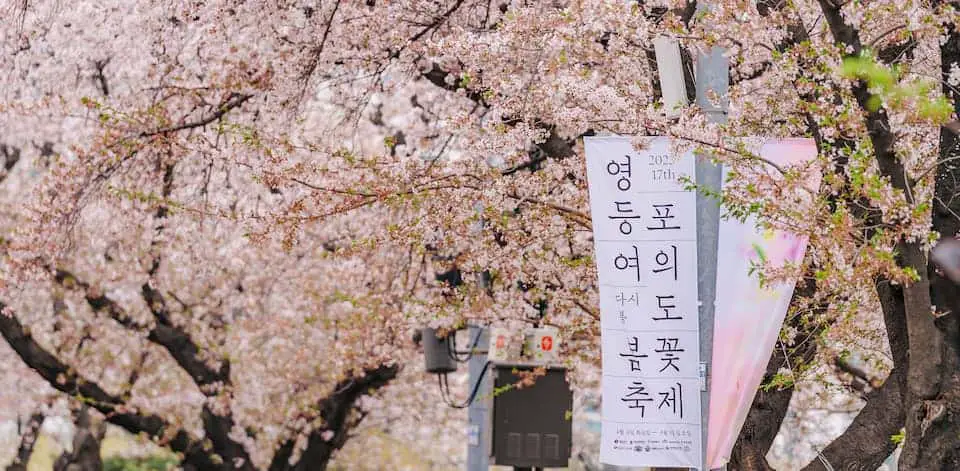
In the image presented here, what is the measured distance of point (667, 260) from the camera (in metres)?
7.09

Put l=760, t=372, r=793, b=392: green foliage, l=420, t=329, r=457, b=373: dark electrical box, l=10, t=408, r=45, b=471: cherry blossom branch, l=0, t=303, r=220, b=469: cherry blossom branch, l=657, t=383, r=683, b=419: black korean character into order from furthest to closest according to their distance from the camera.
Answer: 1. l=10, t=408, r=45, b=471: cherry blossom branch
2. l=0, t=303, r=220, b=469: cherry blossom branch
3. l=420, t=329, r=457, b=373: dark electrical box
4. l=760, t=372, r=793, b=392: green foliage
5. l=657, t=383, r=683, b=419: black korean character

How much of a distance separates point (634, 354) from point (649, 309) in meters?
0.24

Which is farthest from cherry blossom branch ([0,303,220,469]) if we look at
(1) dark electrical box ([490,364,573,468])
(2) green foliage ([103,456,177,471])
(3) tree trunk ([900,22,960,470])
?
(2) green foliage ([103,456,177,471])

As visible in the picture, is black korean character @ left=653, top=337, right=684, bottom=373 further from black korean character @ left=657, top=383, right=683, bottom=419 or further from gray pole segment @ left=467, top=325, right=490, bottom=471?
gray pole segment @ left=467, top=325, right=490, bottom=471

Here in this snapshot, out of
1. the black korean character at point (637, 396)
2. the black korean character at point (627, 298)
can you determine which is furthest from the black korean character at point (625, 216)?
the black korean character at point (637, 396)

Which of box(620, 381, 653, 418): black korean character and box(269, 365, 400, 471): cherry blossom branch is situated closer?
box(620, 381, 653, 418): black korean character

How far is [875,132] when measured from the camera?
603cm

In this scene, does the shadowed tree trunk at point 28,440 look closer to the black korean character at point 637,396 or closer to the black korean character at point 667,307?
the black korean character at point 637,396

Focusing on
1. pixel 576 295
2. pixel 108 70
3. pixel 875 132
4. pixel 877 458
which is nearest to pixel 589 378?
pixel 576 295

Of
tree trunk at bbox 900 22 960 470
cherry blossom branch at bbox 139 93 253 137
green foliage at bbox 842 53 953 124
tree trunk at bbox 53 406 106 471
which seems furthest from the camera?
tree trunk at bbox 53 406 106 471

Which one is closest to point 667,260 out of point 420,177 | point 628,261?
point 628,261

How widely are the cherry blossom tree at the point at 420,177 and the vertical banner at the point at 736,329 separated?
25 centimetres

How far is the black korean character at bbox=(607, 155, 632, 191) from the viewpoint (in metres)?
7.20

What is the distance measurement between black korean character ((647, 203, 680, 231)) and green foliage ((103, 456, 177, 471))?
2989 cm
